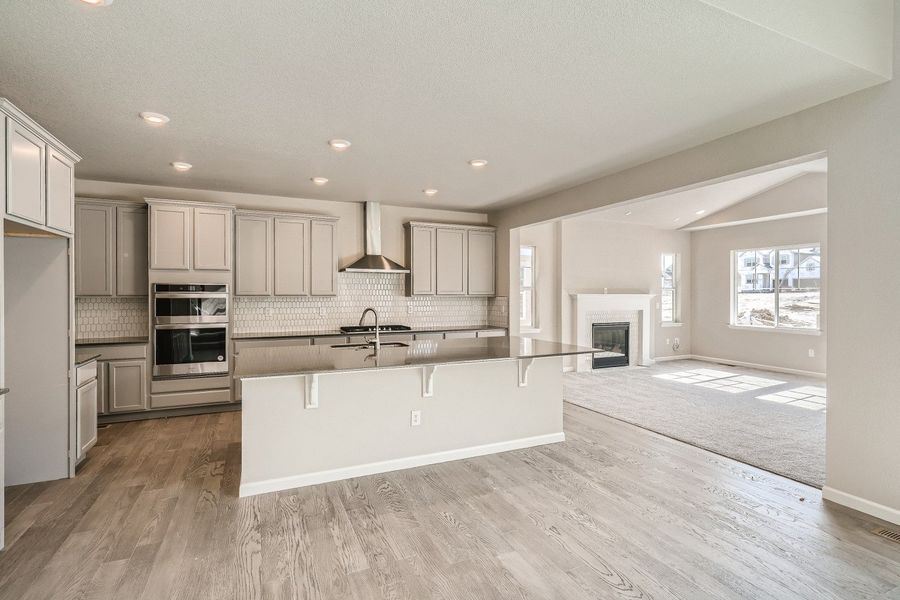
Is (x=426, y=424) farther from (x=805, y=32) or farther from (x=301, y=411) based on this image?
(x=805, y=32)

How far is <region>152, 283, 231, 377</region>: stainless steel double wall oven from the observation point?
16.4ft

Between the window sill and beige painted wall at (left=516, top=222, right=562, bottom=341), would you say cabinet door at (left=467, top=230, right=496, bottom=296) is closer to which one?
beige painted wall at (left=516, top=222, right=562, bottom=341)

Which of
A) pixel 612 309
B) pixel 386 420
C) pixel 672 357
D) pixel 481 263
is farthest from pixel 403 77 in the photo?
pixel 672 357

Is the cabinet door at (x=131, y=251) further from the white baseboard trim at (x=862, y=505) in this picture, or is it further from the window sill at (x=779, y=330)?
the window sill at (x=779, y=330)

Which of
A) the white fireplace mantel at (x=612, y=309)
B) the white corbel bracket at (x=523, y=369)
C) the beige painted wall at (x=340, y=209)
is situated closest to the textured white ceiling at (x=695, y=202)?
the white fireplace mantel at (x=612, y=309)

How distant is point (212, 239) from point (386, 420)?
328 centimetres

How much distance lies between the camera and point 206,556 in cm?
238

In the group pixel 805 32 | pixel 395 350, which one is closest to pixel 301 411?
pixel 395 350

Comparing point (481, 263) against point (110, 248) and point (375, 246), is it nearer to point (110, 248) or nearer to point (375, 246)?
point (375, 246)

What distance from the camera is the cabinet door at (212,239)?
Answer: 17.1ft

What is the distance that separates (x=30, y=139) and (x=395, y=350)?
2.76 meters

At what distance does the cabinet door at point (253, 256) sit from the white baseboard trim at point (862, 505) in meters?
5.66

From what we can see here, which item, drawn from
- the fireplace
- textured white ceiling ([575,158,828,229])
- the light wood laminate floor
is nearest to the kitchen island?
the light wood laminate floor

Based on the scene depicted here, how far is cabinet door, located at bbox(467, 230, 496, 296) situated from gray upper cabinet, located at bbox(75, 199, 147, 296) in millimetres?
4189
